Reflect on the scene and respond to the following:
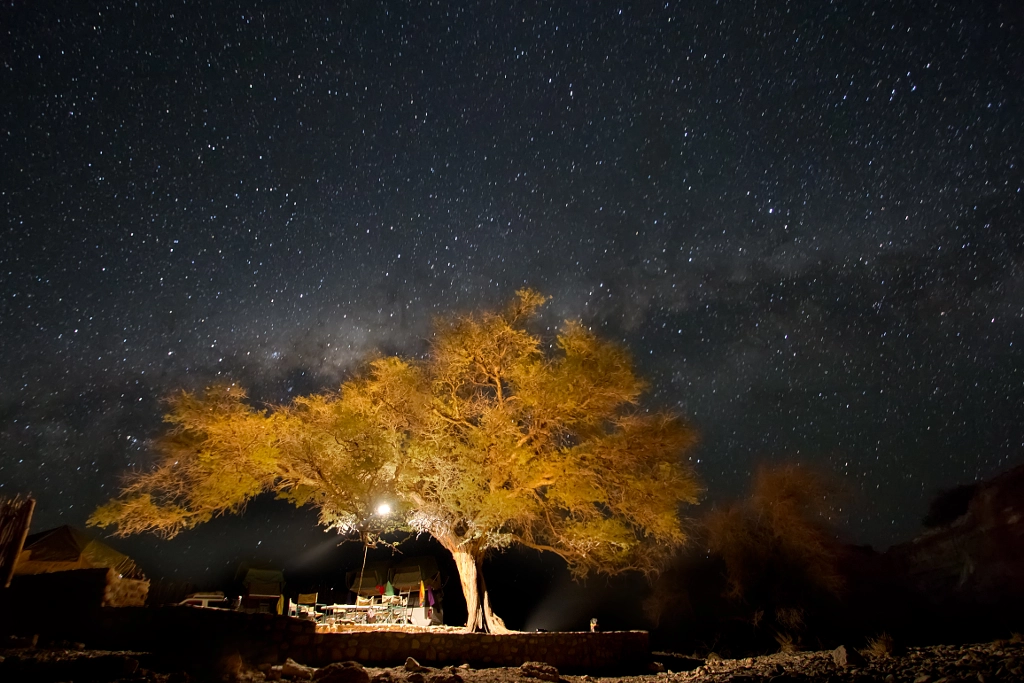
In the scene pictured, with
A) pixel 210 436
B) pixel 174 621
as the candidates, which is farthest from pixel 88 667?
pixel 210 436

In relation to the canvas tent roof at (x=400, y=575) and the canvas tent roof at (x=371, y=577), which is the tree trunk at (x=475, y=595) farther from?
the canvas tent roof at (x=371, y=577)

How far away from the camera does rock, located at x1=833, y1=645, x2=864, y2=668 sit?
8055 mm

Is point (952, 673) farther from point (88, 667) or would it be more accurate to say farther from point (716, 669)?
point (88, 667)

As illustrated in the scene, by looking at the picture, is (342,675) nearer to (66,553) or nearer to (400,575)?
(400,575)

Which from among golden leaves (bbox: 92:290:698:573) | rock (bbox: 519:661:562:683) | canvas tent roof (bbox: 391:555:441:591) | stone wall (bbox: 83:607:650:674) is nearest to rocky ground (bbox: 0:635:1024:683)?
rock (bbox: 519:661:562:683)

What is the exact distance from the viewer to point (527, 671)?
Answer: 32.0ft

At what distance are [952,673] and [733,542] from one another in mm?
21193

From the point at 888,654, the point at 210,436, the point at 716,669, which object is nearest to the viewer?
the point at 888,654

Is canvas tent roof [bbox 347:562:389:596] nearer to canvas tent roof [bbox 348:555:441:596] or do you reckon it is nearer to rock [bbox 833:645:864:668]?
canvas tent roof [bbox 348:555:441:596]

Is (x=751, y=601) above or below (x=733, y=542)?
below

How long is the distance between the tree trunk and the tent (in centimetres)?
1354

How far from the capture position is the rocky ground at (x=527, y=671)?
6.42 meters

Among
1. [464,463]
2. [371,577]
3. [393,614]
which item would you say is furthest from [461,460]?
[371,577]

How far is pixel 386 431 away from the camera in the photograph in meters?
15.7
